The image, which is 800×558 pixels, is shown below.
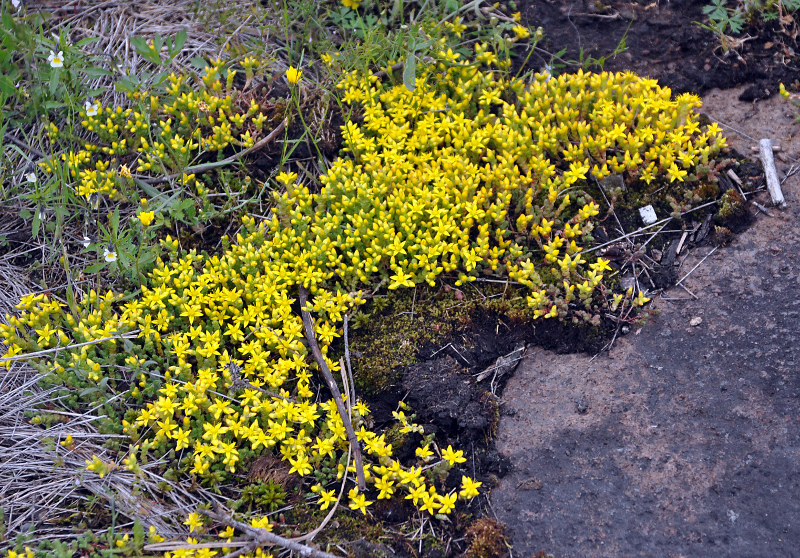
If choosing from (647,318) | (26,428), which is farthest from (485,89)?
(26,428)

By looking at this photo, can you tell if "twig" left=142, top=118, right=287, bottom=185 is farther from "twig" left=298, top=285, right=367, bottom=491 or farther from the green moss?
the green moss

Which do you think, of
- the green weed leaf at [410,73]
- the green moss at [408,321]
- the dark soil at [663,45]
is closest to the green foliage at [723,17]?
the dark soil at [663,45]

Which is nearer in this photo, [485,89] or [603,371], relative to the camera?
[603,371]

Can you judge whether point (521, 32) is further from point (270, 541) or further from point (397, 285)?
point (270, 541)

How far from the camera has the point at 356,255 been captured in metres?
3.82

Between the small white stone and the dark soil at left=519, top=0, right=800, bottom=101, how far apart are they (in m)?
1.19

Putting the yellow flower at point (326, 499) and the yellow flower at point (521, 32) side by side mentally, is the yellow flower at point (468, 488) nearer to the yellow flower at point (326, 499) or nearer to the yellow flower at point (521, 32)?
the yellow flower at point (326, 499)

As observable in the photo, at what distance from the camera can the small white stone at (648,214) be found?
403cm

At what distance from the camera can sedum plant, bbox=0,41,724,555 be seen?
10.8ft

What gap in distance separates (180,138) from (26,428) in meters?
2.07

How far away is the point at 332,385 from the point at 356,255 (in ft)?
Answer: 2.77

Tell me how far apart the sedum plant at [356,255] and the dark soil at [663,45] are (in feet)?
1.21

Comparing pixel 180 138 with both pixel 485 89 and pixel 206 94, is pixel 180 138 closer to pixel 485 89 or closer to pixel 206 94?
pixel 206 94

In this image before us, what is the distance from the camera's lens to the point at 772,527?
2758 millimetres
